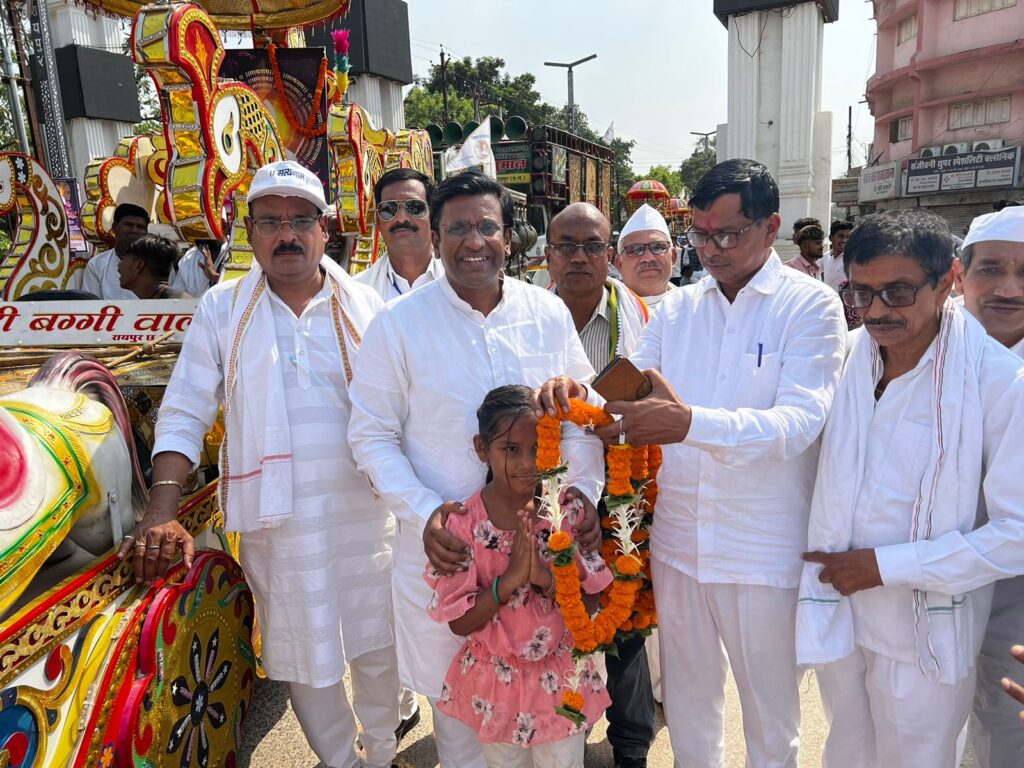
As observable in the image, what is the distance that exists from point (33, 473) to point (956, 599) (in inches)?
90.2

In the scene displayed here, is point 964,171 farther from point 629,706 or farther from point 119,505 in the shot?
point 119,505

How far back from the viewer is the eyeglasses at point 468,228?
204 cm

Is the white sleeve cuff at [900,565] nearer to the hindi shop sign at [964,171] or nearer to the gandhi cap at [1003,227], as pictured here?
the gandhi cap at [1003,227]

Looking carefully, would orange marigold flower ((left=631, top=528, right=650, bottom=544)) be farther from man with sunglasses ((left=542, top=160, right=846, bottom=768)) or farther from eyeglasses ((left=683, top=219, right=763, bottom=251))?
eyeglasses ((left=683, top=219, right=763, bottom=251))

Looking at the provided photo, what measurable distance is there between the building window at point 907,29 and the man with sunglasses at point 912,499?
3008cm

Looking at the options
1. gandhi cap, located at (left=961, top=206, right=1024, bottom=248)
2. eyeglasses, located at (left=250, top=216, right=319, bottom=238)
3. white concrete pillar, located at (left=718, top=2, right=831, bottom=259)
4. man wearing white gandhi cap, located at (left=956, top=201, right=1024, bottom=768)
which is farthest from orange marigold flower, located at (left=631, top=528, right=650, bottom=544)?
white concrete pillar, located at (left=718, top=2, right=831, bottom=259)

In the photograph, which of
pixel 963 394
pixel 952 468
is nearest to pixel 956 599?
pixel 952 468

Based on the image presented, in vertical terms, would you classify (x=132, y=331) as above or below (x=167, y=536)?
above

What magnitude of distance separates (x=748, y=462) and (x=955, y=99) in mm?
28931

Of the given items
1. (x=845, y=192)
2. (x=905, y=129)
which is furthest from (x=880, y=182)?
(x=845, y=192)

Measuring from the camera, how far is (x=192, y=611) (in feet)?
7.09

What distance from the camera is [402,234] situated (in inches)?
134

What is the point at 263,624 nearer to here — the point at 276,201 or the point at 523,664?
the point at 523,664

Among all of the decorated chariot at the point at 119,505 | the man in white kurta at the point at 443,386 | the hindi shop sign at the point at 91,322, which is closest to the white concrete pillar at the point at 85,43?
the decorated chariot at the point at 119,505
